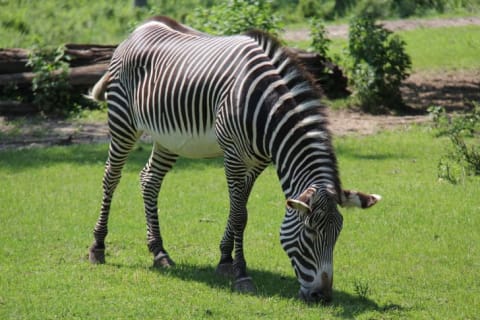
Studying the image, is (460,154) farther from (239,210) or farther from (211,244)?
(239,210)

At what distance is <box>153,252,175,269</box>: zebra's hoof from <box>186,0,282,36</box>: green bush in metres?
8.74

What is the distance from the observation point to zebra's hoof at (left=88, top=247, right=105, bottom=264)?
8680mm

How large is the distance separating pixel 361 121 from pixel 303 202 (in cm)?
986

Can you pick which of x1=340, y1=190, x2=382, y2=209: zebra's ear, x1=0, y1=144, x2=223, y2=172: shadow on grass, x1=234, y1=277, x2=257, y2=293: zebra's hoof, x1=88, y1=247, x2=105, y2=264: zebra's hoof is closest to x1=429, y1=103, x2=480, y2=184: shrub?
x1=0, y1=144, x2=223, y2=172: shadow on grass

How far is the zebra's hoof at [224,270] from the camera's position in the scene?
816cm

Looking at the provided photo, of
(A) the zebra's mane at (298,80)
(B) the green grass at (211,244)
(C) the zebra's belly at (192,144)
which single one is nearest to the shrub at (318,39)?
(B) the green grass at (211,244)

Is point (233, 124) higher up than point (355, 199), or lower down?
higher up

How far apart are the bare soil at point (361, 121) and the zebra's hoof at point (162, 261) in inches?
261

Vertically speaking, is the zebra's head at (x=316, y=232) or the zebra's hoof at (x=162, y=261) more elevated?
the zebra's head at (x=316, y=232)

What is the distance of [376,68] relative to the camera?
655 inches

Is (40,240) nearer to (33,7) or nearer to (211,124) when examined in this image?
(211,124)

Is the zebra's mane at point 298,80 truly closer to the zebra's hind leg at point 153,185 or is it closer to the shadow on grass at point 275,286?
the shadow on grass at point 275,286

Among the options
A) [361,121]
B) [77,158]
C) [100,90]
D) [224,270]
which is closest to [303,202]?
[224,270]

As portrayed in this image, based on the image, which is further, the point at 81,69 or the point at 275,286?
the point at 81,69
